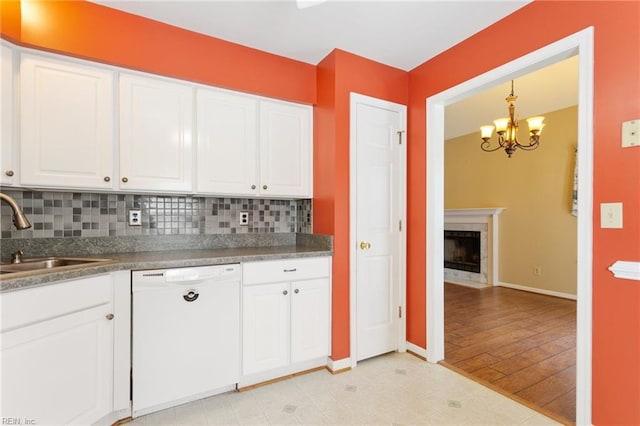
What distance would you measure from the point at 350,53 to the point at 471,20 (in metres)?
0.87

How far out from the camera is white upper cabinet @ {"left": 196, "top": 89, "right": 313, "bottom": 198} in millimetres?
2211

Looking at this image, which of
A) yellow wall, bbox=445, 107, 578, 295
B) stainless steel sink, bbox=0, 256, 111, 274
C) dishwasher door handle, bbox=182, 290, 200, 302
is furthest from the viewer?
yellow wall, bbox=445, 107, 578, 295

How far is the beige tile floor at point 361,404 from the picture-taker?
1.73 m

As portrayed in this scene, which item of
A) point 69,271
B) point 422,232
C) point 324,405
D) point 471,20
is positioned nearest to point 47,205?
point 69,271

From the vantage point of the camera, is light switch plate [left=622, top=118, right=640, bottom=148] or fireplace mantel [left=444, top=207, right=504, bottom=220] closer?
light switch plate [left=622, top=118, right=640, bottom=148]

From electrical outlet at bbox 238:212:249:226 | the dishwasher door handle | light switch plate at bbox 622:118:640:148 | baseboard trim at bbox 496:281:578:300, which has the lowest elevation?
baseboard trim at bbox 496:281:578:300

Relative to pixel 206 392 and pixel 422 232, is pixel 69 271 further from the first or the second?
pixel 422 232

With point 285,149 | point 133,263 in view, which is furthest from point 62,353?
point 285,149

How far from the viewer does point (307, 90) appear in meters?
2.56

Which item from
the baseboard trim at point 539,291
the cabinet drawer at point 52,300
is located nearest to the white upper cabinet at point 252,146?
the cabinet drawer at point 52,300

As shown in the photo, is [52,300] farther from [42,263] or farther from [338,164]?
[338,164]

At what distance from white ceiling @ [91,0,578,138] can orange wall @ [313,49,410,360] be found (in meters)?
0.15

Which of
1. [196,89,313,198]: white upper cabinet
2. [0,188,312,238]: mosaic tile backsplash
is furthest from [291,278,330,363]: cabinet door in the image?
[196,89,313,198]: white upper cabinet

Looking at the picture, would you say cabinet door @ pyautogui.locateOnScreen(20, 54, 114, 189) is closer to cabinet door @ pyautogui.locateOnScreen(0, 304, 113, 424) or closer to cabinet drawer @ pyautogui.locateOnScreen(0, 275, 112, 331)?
cabinet drawer @ pyautogui.locateOnScreen(0, 275, 112, 331)
